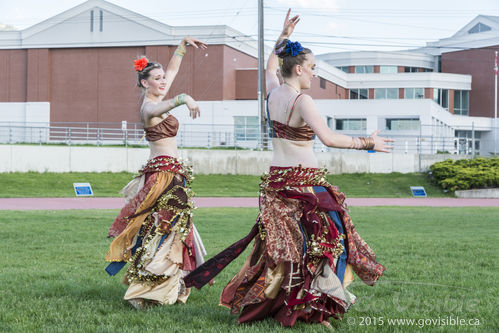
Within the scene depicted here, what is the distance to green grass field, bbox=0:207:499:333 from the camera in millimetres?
5402

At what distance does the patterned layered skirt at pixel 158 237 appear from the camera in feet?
20.6

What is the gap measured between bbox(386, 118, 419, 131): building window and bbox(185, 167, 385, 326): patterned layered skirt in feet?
137

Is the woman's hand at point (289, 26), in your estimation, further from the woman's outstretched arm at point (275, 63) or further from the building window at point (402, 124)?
the building window at point (402, 124)

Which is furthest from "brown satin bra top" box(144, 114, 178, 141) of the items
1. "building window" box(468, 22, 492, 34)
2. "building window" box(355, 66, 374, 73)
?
"building window" box(468, 22, 492, 34)

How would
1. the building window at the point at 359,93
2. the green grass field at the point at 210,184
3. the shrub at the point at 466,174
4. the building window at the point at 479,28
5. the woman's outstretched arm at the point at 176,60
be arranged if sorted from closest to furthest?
the woman's outstretched arm at the point at 176,60 → the green grass field at the point at 210,184 → the shrub at the point at 466,174 → the building window at the point at 359,93 → the building window at the point at 479,28

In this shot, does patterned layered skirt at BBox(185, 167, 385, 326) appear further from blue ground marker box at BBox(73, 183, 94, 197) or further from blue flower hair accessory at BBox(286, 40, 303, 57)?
blue ground marker box at BBox(73, 183, 94, 197)

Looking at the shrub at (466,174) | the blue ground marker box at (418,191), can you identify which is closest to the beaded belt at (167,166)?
the blue ground marker box at (418,191)

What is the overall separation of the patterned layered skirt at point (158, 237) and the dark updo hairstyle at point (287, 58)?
5.88 feet

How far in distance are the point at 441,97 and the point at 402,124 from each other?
12845mm

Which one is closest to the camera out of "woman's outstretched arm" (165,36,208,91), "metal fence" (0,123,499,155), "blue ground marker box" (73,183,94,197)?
"woman's outstretched arm" (165,36,208,91)

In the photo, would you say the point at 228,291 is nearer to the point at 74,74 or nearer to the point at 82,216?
the point at 82,216

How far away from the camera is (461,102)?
5959 centimetres

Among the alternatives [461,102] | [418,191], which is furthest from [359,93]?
[418,191]

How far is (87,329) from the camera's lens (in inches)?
207
